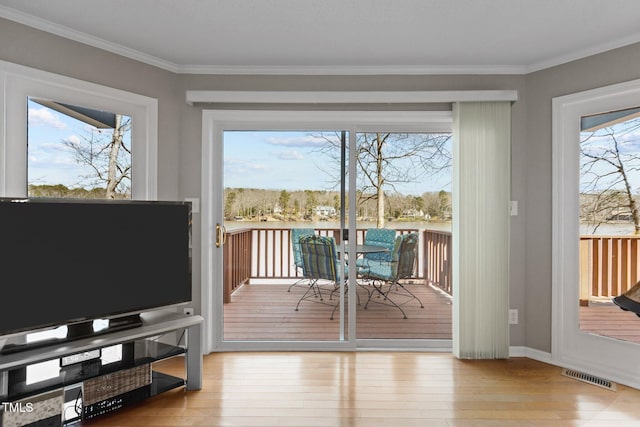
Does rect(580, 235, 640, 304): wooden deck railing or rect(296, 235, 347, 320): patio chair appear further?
rect(296, 235, 347, 320): patio chair

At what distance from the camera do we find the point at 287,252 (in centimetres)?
353

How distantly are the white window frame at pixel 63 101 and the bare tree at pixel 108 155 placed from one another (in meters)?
0.06

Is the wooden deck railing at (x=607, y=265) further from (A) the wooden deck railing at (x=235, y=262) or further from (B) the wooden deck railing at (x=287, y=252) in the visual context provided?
(A) the wooden deck railing at (x=235, y=262)

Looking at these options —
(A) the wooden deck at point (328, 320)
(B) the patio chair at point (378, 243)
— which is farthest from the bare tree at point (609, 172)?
(B) the patio chair at point (378, 243)

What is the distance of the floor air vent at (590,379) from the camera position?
2.83m

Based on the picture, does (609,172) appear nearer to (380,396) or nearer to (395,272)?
(395,272)

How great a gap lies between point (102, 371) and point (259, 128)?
83.4 inches

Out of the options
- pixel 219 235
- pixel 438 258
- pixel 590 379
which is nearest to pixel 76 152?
pixel 219 235

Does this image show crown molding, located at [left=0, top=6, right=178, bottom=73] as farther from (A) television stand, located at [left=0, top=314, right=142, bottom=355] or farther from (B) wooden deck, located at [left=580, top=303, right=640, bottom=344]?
(B) wooden deck, located at [left=580, top=303, right=640, bottom=344]

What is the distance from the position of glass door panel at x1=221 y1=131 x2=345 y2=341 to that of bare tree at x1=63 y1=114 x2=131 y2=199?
776 mm

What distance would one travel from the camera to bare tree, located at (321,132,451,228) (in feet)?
11.5

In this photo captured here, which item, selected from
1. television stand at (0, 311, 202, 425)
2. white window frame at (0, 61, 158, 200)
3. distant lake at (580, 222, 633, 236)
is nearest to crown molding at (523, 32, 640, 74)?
distant lake at (580, 222, 633, 236)

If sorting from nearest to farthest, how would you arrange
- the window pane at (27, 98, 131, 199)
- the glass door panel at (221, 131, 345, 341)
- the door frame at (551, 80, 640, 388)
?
the window pane at (27, 98, 131, 199) < the door frame at (551, 80, 640, 388) < the glass door panel at (221, 131, 345, 341)

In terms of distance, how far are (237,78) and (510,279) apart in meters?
2.82
